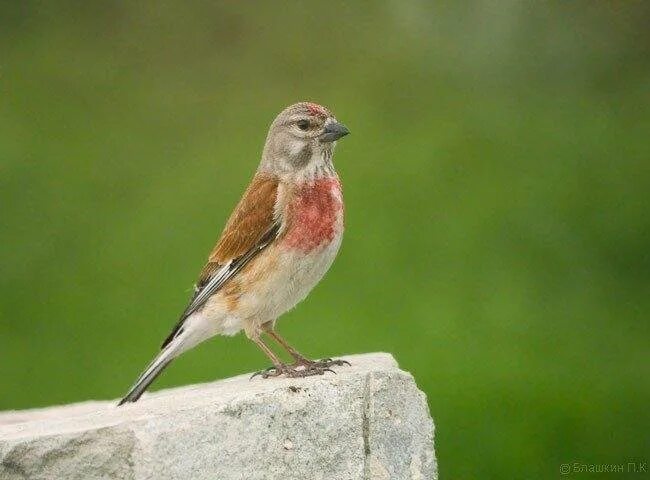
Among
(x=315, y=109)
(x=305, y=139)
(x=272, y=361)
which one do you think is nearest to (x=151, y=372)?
(x=272, y=361)

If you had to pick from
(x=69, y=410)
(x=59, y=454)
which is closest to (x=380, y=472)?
(x=59, y=454)

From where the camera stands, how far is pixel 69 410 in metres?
6.03

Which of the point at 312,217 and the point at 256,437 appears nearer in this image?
the point at 256,437

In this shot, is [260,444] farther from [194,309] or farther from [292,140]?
[292,140]

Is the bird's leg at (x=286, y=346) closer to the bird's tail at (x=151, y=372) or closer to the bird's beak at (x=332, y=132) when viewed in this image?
the bird's tail at (x=151, y=372)

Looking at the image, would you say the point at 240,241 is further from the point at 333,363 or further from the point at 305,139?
the point at 333,363

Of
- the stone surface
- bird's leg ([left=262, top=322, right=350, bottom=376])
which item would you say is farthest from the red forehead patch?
the stone surface

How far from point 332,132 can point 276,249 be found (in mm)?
602

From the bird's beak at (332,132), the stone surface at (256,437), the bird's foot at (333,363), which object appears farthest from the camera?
the bird's beak at (332,132)

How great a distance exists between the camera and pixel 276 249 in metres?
5.40

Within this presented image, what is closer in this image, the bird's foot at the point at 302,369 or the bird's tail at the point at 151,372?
the bird's foot at the point at 302,369

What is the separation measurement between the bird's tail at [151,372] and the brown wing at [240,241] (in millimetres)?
66

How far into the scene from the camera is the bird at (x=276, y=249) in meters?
5.38

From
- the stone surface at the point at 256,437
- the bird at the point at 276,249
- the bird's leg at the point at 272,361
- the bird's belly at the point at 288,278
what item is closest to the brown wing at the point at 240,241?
the bird at the point at 276,249
